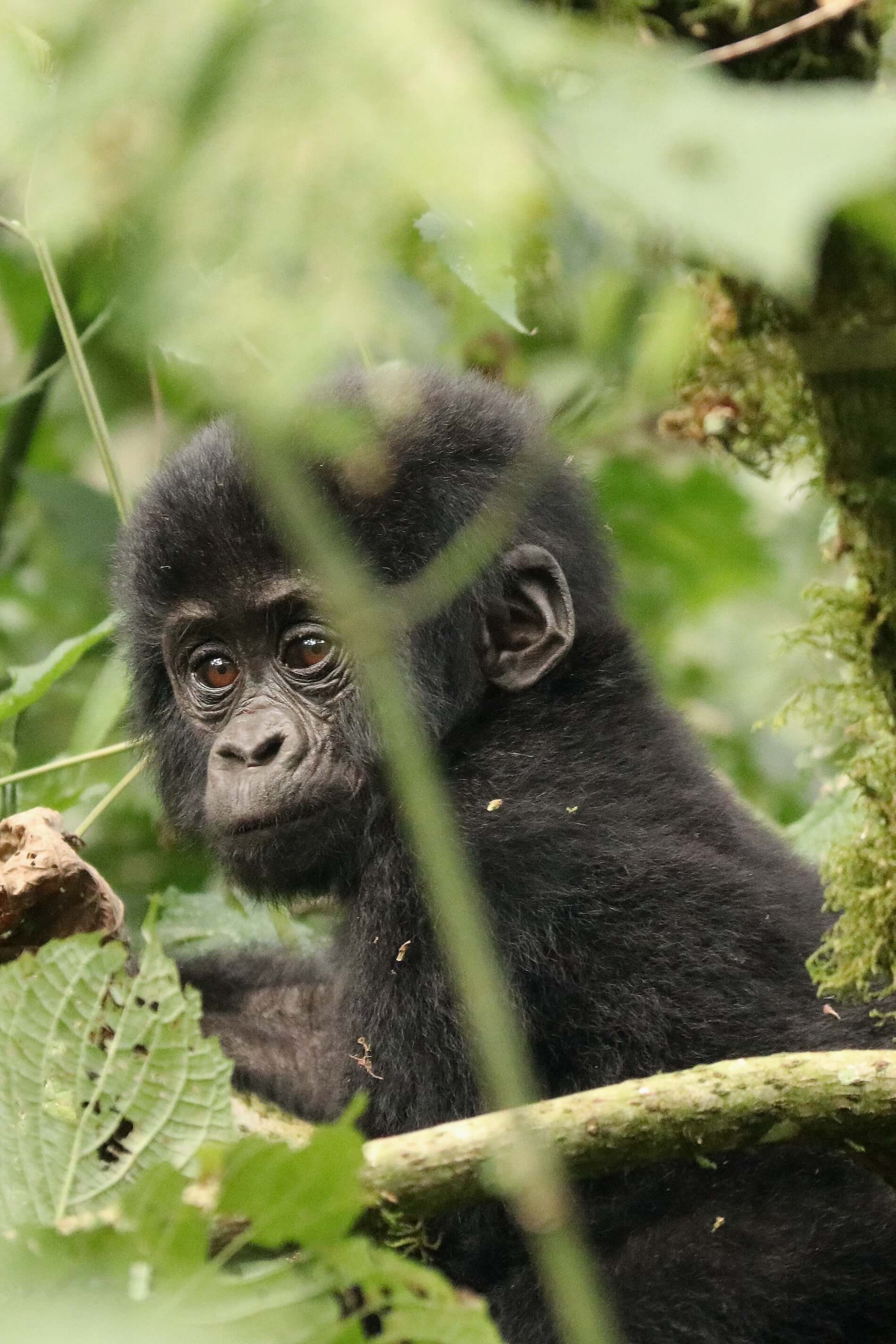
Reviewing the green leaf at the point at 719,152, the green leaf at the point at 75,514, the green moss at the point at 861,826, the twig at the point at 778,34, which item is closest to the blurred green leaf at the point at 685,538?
the green leaf at the point at 75,514

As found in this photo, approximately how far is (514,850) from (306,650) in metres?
0.76

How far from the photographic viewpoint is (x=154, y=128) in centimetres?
103

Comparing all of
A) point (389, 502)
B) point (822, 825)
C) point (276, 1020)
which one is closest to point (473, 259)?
point (389, 502)

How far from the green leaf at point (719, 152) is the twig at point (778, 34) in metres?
0.59

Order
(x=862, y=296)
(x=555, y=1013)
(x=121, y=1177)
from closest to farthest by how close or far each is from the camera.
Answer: (x=121, y=1177), (x=862, y=296), (x=555, y=1013)

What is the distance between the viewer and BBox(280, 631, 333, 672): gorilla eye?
11.3 feet

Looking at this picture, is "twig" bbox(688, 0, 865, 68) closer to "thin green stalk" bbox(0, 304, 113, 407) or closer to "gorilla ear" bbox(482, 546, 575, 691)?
"gorilla ear" bbox(482, 546, 575, 691)

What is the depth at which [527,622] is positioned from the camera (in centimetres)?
347

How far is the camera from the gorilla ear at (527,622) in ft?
11.2

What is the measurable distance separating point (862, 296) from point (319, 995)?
2628mm

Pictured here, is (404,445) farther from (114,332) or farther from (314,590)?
(114,332)

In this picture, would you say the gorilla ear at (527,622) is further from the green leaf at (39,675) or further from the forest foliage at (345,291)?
the green leaf at (39,675)

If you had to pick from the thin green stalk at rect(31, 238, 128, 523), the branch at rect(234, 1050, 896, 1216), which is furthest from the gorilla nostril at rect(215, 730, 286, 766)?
the branch at rect(234, 1050, 896, 1216)

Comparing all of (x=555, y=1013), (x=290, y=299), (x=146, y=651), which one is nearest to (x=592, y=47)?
(x=290, y=299)
